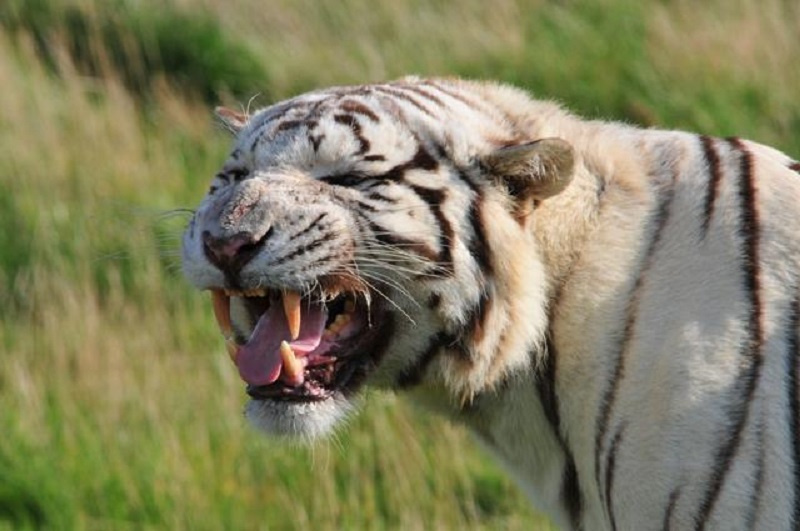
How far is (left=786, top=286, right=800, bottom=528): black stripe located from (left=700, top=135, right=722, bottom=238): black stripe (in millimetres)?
224

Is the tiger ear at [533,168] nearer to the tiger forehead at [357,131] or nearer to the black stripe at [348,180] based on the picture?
the tiger forehead at [357,131]

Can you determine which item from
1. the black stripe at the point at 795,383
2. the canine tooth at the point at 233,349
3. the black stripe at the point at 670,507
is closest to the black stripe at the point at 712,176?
the black stripe at the point at 795,383

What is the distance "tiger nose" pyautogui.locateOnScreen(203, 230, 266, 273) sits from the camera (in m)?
2.91

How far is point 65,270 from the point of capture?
6.16 metres

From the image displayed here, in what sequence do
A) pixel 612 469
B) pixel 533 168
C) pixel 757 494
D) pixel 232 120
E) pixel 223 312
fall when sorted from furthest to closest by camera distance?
pixel 232 120 < pixel 223 312 < pixel 533 168 < pixel 612 469 < pixel 757 494

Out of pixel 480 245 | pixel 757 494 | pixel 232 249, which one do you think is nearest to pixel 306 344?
pixel 232 249

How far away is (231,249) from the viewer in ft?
9.57

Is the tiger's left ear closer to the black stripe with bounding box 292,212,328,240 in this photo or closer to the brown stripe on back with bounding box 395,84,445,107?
the brown stripe on back with bounding box 395,84,445,107

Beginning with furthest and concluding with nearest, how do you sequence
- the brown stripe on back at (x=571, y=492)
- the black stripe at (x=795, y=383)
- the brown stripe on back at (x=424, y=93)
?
1. the brown stripe on back at (x=424, y=93)
2. the brown stripe on back at (x=571, y=492)
3. the black stripe at (x=795, y=383)

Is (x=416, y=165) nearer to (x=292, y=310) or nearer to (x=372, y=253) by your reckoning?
(x=372, y=253)

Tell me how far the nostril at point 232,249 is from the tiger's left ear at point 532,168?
1.45 ft

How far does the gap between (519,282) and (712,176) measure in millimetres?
416

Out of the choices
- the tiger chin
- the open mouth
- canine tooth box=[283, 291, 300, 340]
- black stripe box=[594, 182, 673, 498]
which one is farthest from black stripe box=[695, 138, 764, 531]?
canine tooth box=[283, 291, 300, 340]

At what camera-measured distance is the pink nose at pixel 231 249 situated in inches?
115
